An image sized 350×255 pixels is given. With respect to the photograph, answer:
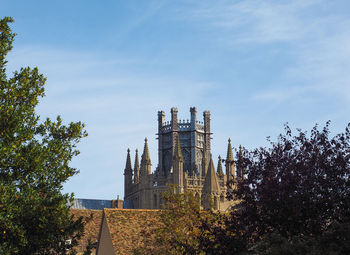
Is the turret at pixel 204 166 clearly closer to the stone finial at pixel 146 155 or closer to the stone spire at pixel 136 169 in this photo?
the stone finial at pixel 146 155

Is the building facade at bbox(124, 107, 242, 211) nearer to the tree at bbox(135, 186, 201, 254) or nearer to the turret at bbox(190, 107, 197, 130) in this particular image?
the turret at bbox(190, 107, 197, 130)

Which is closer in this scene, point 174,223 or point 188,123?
point 174,223

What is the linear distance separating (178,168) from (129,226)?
6600 centimetres

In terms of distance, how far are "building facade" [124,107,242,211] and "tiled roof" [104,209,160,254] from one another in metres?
57.5

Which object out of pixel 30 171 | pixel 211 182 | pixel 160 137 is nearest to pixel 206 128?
pixel 160 137

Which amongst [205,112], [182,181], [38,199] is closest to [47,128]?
[38,199]

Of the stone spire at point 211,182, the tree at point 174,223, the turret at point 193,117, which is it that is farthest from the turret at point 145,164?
the tree at point 174,223

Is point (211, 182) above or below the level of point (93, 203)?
above

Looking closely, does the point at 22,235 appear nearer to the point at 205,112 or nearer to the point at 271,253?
the point at 271,253

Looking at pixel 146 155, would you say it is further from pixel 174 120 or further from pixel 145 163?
pixel 174 120

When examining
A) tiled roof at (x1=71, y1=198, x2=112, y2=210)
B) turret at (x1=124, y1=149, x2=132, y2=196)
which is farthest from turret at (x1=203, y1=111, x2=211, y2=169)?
tiled roof at (x1=71, y1=198, x2=112, y2=210)

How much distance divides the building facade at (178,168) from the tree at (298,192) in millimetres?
75304

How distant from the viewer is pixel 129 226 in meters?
41.0

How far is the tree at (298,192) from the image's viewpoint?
22.8 m
